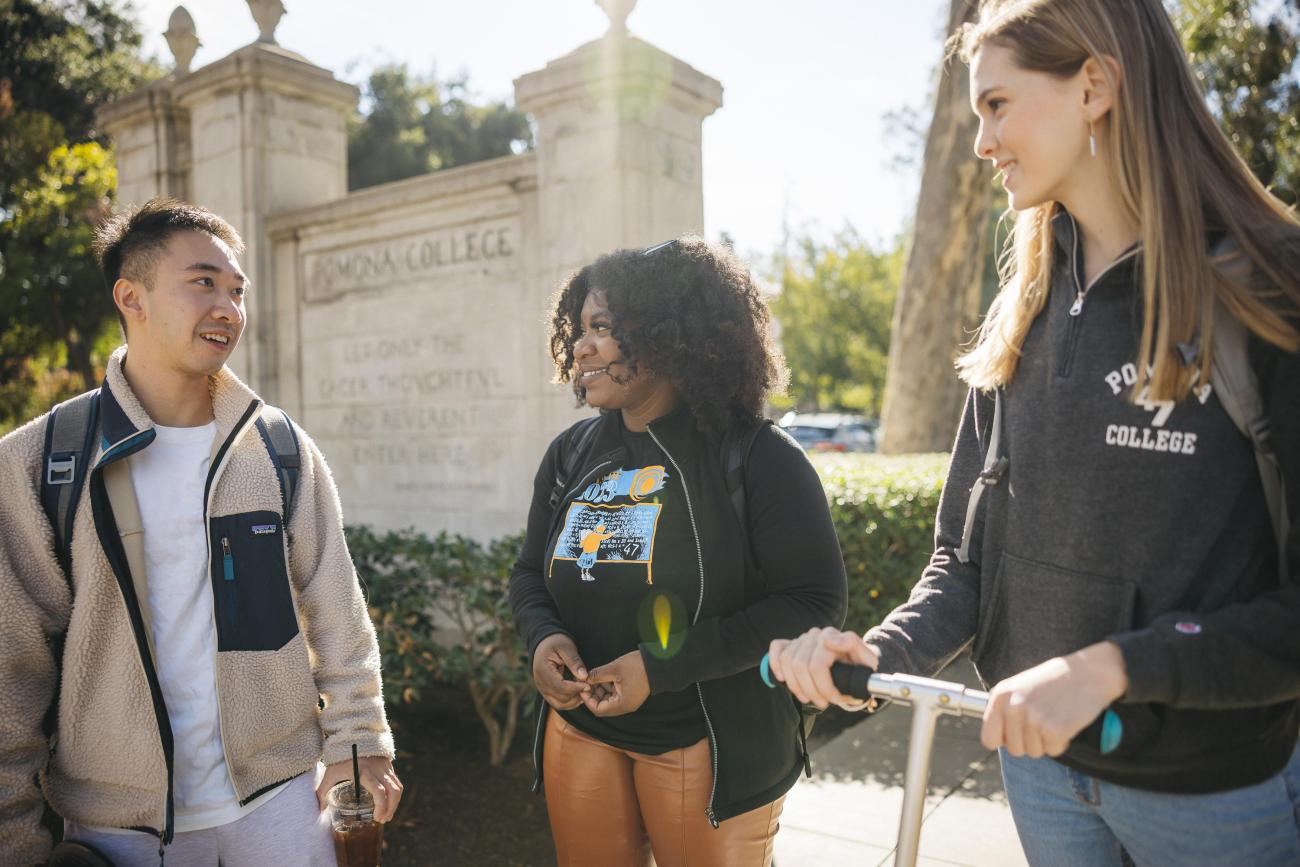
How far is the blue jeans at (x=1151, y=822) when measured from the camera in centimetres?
143

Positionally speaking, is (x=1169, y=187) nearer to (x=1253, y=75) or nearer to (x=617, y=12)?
(x=617, y=12)

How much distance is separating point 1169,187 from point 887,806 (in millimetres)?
3407

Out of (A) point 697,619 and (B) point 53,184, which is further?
(B) point 53,184

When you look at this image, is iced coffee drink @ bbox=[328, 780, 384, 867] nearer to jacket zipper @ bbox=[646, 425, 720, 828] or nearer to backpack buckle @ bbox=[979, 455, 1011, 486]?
jacket zipper @ bbox=[646, 425, 720, 828]

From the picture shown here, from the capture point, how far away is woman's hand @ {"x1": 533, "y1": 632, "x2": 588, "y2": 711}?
7.66 ft

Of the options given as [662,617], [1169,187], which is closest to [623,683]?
[662,617]

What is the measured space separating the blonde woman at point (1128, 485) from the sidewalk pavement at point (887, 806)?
90.9 inches

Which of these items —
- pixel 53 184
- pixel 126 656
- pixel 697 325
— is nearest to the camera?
pixel 126 656

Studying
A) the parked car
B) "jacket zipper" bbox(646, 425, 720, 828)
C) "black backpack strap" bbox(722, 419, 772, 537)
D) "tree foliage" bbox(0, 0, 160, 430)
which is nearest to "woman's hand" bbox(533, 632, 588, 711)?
"jacket zipper" bbox(646, 425, 720, 828)

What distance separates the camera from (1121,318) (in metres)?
1.59

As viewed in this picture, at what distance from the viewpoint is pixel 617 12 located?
5.71 metres

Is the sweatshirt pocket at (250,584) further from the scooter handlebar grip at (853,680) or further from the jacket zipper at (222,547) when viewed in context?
the scooter handlebar grip at (853,680)

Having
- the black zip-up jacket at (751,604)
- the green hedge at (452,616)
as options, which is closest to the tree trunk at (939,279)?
the green hedge at (452,616)

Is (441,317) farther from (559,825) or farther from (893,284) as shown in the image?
(893,284)
